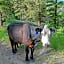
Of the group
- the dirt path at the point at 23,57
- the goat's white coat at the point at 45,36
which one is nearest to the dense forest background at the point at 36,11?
the dirt path at the point at 23,57

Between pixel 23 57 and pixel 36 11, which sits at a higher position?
pixel 23 57

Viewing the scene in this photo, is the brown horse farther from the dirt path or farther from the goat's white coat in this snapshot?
the dirt path

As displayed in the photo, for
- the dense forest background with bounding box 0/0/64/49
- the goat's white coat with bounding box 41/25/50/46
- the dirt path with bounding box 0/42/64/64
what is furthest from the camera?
the dense forest background with bounding box 0/0/64/49

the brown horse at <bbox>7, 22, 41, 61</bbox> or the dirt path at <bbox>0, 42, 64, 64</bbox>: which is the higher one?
the brown horse at <bbox>7, 22, 41, 61</bbox>

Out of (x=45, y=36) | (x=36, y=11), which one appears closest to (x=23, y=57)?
(x=45, y=36)

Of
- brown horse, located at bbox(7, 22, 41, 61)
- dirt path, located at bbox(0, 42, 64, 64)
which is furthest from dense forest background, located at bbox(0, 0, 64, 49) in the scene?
brown horse, located at bbox(7, 22, 41, 61)

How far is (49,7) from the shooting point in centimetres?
2664

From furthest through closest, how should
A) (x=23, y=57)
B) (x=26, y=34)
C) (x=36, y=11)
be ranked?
(x=36, y=11), (x=23, y=57), (x=26, y=34)

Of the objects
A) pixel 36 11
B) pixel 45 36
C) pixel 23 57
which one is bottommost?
pixel 36 11

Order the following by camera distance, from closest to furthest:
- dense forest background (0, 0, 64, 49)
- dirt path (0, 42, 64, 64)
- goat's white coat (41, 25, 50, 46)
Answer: dirt path (0, 42, 64, 64) < goat's white coat (41, 25, 50, 46) < dense forest background (0, 0, 64, 49)

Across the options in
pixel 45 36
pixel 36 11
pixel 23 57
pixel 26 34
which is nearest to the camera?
pixel 45 36

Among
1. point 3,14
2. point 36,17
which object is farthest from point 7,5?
point 36,17

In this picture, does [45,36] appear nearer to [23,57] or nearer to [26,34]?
[26,34]

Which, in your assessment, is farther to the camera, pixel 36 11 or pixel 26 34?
pixel 36 11
